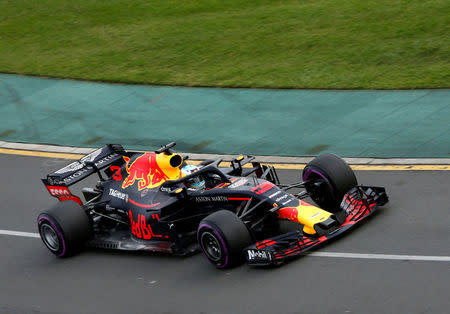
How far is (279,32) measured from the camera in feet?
71.4

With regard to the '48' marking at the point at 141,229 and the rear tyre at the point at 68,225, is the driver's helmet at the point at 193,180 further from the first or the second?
the rear tyre at the point at 68,225

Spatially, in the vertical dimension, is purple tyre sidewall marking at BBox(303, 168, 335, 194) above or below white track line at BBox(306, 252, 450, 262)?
above

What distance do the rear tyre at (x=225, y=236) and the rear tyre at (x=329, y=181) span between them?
1.89 metres

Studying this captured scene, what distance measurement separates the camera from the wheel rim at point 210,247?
34.4 feet

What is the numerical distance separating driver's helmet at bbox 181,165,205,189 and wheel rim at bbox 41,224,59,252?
2282 mm

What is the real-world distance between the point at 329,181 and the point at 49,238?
4.56 m

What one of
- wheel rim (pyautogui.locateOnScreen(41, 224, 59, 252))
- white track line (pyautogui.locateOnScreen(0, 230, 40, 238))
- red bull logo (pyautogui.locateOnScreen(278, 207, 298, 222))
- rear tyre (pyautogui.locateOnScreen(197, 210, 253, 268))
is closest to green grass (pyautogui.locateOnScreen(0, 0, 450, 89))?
white track line (pyautogui.locateOnScreen(0, 230, 40, 238))

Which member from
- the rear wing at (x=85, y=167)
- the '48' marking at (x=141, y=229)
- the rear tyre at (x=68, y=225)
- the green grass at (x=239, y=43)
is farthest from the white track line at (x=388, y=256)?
the green grass at (x=239, y=43)

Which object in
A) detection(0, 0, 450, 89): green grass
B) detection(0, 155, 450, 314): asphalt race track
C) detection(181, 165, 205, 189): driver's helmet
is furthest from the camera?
detection(0, 0, 450, 89): green grass

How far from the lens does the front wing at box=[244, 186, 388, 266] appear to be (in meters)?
10.3

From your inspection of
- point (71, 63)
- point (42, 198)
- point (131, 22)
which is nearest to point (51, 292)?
point (42, 198)

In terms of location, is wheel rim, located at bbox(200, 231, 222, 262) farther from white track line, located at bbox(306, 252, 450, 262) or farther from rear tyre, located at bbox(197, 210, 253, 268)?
white track line, located at bbox(306, 252, 450, 262)

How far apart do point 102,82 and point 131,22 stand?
17.6 ft

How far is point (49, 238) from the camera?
1222 cm
